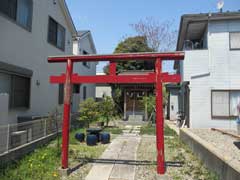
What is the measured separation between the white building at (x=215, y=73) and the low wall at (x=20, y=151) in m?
7.56

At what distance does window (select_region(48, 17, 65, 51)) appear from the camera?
10477 millimetres

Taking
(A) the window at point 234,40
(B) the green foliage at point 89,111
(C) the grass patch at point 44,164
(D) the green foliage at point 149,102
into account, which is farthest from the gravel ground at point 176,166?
(D) the green foliage at point 149,102

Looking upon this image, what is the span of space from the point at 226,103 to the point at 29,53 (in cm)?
970

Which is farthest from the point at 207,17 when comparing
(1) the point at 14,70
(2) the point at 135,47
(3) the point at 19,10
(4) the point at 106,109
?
(2) the point at 135,47

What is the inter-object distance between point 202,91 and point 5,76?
9.08 m

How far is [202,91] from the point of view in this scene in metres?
10.7

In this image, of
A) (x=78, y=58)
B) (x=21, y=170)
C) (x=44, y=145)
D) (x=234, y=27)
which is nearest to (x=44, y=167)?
(x=21, y=170)

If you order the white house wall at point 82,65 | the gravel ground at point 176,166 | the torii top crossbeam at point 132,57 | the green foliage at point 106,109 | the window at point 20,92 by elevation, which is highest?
the white house wall at point 82,65

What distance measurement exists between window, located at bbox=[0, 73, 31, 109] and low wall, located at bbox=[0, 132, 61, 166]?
1688mm

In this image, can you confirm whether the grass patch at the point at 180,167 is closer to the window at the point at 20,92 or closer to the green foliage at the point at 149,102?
the window at the point at 20,92

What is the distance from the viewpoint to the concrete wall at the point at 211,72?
10406 millimetres

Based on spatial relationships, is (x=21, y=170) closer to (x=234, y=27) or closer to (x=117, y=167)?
(x=117, y=167)

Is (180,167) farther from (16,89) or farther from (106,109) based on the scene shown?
→ (106,109)

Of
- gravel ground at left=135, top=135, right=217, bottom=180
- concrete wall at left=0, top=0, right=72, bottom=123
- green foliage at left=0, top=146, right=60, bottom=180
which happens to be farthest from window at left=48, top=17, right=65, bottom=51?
gravel ground at left=135, top=135, right=217, bottom=180
